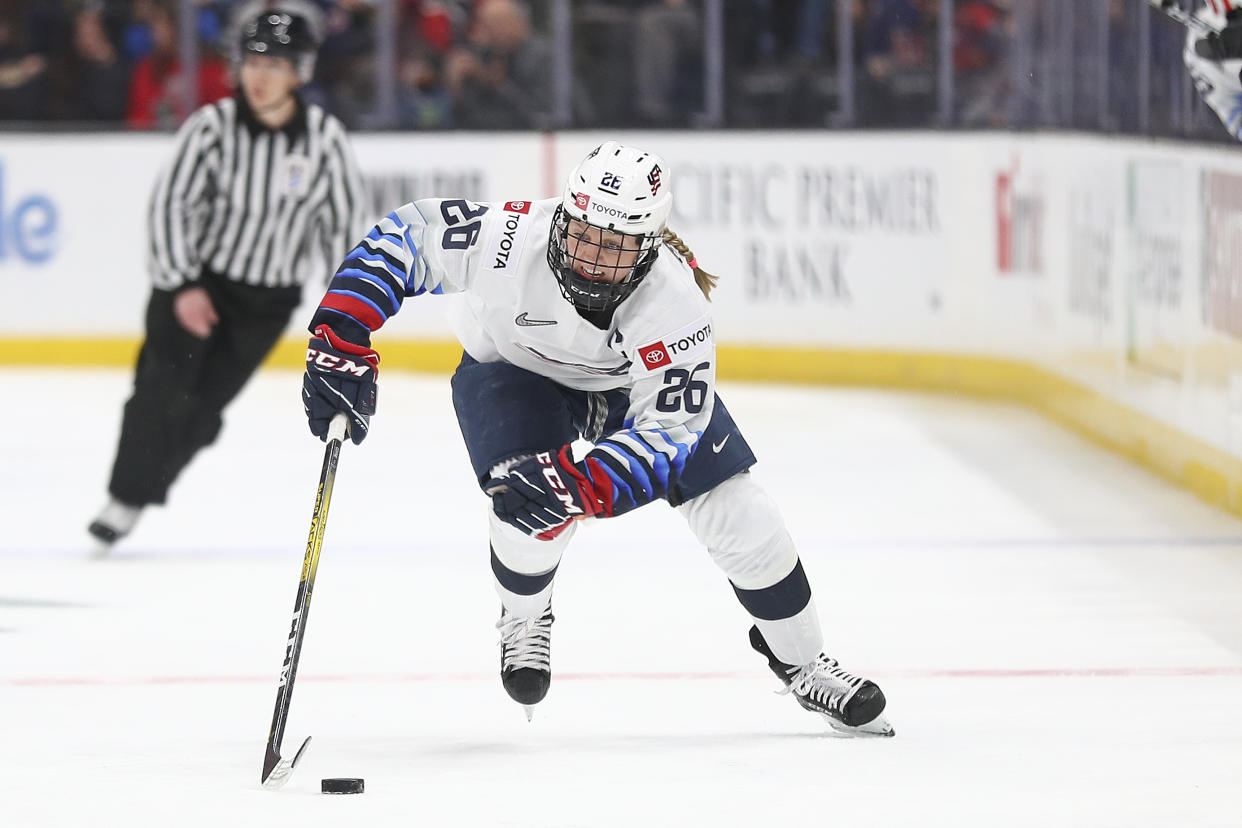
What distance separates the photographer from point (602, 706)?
3965 mm

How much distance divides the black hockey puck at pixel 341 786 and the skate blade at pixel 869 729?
2.93 ft

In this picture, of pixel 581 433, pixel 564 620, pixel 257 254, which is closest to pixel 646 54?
pixel 257 254

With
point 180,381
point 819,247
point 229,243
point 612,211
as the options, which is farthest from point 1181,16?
point 819,247

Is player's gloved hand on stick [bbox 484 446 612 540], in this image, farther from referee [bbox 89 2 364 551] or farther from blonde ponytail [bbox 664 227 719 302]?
referee [bbox 89 2 364 551]

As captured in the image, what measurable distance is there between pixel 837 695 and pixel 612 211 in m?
0.98

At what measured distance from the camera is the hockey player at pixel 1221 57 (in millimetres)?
4500

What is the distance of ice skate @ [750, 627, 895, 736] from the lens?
11.9 ft

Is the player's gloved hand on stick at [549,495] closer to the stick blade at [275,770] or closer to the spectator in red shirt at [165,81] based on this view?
the stick blade at [275,770]

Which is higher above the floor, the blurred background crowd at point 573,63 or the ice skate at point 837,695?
the blurred background crowd at point 573,63

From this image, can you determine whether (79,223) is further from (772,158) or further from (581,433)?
(581,433)

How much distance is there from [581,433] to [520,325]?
0.98ft

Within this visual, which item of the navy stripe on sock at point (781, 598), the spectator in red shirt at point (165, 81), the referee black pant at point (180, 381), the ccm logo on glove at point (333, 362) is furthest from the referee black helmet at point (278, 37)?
the spectator in red shirt at point (165, 81)

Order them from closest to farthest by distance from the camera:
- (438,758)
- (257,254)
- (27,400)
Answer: (438,758) < (257,254) < (27,400)

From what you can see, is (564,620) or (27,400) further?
(27,400)
